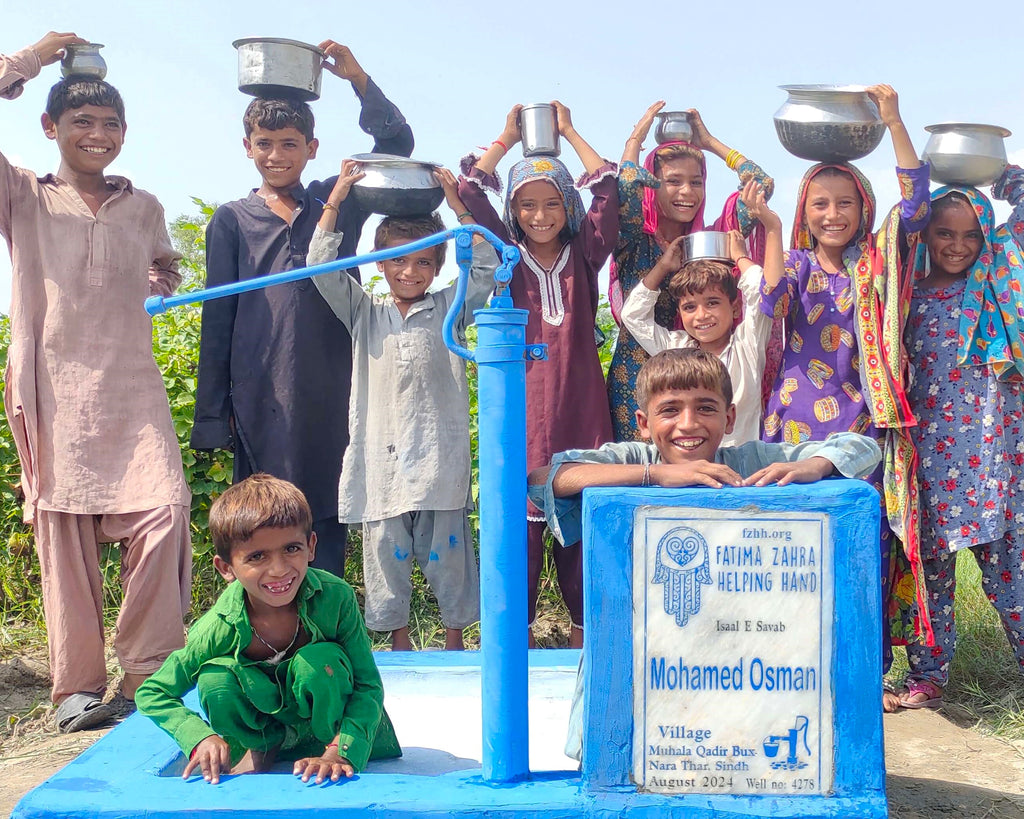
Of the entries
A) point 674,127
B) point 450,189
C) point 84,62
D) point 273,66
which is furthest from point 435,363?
point 84,62

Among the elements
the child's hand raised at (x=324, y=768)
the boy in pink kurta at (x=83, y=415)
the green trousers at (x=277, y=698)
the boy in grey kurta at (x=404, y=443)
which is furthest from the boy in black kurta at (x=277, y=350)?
the child's hand raised at (x=324, y=768)

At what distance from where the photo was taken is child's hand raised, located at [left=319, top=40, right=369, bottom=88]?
405 centimetres

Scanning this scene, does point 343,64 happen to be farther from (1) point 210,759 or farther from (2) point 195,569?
(1) point 210,759

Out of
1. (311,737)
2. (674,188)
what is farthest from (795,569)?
(674,188)

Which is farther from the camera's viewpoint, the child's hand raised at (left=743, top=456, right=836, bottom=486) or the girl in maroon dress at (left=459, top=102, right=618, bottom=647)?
the girl in maroon dress at (left=459, top=102, right=618, bottom=647)

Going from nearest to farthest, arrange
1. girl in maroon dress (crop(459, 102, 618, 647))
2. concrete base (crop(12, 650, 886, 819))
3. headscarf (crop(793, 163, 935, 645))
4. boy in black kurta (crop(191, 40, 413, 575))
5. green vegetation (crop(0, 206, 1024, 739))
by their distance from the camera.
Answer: concrete base (crop(12, 650, 886, 819)), headscarf (crop(793, 163, 935, 645)), girl in maroon dress (crop(459, 102, 618, 647)), boy in black kurta (crop(191, 40, 413, 575)), green vegetation (crop(0, 206, 1024, 739))

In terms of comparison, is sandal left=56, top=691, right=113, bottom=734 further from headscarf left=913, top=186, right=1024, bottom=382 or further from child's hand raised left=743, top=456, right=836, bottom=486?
headscarf left=913, top=186, right=1024, bottom=382

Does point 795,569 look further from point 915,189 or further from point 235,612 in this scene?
point 915,189

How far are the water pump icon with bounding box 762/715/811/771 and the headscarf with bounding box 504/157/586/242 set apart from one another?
215cm

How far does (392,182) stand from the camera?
12.1 ft

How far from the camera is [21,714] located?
3.86 m

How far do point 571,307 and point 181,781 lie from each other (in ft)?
6.86

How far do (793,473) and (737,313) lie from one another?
4.93 feet

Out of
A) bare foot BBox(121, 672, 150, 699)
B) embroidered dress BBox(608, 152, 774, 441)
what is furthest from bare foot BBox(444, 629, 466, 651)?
bare foot BBox(121, 672, 150, 699)
